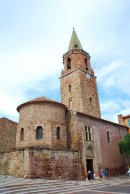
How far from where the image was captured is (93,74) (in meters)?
34.4

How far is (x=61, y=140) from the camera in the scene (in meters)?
20.0

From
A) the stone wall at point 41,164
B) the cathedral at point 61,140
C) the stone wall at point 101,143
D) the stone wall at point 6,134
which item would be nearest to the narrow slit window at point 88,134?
the cathedral at point 61,140

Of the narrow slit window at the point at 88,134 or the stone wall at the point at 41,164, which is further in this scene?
the narrow slit window at the point at 88,134

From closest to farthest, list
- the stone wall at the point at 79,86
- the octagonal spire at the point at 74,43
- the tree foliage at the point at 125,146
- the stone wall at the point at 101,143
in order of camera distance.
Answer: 1. the stone wall at the point at 101,143
2. the tree foliage at the point at 125,146
3. the stone wall at the point at 79,86
4. the octagonal spire at the point at 74,43

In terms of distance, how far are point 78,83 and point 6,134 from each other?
13496 mm

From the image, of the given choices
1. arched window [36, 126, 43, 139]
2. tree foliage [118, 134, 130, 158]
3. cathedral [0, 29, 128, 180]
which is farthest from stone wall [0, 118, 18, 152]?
tree foliage [118, 134, 130, 158]

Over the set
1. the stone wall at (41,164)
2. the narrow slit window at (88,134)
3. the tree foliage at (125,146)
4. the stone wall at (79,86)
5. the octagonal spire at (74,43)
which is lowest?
the stone wall at (41,164)

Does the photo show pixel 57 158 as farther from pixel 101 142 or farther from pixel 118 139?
pixel 118 139

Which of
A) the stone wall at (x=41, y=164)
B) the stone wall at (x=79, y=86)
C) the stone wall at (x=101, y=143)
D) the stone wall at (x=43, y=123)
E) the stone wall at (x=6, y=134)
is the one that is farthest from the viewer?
the stone wall at (x=79, y=86)

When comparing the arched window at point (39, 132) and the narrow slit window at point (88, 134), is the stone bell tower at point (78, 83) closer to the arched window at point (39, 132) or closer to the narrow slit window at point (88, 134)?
the narrow slit window at point (88, 134)

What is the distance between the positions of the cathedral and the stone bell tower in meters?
0.17

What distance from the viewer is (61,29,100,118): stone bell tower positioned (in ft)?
97.7

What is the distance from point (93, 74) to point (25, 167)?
2314 centimetres

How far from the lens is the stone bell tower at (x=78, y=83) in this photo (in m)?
29.8
